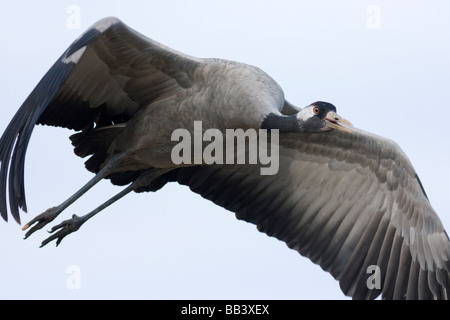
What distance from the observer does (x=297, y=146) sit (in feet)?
62.2

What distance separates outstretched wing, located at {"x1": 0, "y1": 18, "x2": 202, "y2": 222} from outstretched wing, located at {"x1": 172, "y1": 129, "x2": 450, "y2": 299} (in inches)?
53.1

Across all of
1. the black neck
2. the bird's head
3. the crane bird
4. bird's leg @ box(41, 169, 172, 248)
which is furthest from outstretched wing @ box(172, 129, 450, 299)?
the black neck

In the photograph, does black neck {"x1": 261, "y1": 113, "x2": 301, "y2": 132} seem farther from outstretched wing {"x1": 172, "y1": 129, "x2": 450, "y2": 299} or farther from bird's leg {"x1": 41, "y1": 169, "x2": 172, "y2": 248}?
bird's leg {"x1": 41, "y1": 169, "x2": 172, "y2": 248}

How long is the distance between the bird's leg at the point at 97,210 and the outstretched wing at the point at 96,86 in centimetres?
80

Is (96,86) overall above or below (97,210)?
above

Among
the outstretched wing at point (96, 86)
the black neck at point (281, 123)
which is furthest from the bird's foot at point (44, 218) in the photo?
the black neck at point (281, 123)

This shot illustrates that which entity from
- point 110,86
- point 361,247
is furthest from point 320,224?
point 110,86

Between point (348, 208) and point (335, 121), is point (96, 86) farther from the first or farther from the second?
point (348, 208)

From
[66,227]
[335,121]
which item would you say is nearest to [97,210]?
[66,227]

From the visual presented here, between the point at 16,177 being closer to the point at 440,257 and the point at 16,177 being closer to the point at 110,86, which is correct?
the point at 110,86

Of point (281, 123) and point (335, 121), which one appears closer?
point (281, 123)

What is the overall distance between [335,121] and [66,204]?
3539mm

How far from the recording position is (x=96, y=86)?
18625 mm

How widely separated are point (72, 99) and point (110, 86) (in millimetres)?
503
